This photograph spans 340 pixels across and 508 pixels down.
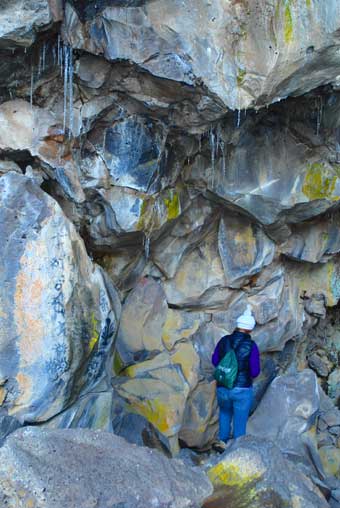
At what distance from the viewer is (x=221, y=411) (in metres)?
7.35

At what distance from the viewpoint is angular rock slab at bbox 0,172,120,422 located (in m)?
5.68

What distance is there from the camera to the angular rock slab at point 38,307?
5.68 meters

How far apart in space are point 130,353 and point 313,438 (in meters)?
2.97

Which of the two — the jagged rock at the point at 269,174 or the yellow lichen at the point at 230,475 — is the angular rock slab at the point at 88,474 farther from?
the jagged rock at the point at 269,174

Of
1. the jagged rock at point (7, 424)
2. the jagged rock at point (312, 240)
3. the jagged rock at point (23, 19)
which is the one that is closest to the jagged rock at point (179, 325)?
the jagged rock at point (312, 240)

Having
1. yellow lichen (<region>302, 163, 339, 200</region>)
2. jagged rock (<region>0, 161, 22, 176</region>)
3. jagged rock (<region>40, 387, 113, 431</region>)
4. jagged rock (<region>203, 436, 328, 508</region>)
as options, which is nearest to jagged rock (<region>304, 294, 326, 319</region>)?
yellow lichen (<region>302, 163, 339, 200</region>)

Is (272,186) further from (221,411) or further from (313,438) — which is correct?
(313,438)

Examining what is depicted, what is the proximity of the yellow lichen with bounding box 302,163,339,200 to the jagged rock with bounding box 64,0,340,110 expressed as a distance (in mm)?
2230

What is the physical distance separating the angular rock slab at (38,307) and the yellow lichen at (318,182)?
3829 mm

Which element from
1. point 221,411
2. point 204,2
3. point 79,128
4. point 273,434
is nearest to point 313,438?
point 273,434

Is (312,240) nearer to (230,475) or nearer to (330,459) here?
(330,459)

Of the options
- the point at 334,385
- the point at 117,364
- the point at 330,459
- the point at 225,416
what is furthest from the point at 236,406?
the point at 334,385

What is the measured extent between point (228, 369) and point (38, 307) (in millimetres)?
2437

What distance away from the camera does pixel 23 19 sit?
5820 mm
